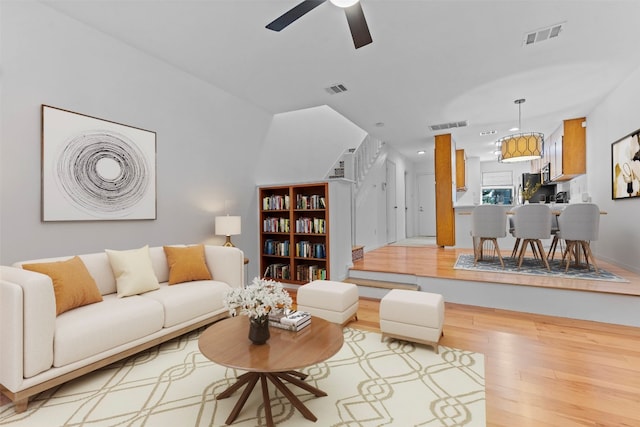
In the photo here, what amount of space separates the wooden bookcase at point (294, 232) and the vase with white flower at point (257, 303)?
2.64 m

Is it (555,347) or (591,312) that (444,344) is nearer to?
(555,347)

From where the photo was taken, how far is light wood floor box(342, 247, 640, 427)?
5.99 ft

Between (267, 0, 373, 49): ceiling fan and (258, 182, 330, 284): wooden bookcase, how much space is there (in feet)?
8.22

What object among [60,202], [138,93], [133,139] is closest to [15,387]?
[60,202]

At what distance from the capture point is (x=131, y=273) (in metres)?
2.78

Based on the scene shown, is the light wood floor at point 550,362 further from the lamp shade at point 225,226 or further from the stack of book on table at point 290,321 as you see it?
the lamp shade at point 225,226

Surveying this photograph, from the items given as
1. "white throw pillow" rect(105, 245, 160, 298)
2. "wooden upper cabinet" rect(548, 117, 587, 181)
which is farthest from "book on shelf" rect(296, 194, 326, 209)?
"wooden upper cabinet" rect(548, 117, 587, 181)

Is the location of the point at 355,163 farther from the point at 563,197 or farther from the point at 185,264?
the point at 563,197

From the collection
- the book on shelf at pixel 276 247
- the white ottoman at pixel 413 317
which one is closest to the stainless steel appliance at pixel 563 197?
the white ottoman at pixel 413 317

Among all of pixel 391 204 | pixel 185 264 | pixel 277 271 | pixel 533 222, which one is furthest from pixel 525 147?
pixel 185 264

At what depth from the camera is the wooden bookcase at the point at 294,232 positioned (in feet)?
15.4

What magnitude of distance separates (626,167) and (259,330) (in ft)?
17.9

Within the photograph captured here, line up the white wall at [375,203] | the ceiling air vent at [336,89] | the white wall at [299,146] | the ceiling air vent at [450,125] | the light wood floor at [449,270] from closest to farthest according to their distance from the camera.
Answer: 1. the light wood floor at [449,270]
2. the ceiling air vent at [336,89]
3. the white wall at [299,146]
4. the ceiling air vent at [450,125]
5. the white wall at [375,203]

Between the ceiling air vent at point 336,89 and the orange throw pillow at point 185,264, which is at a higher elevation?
the ceiling air vent at point 336,89
